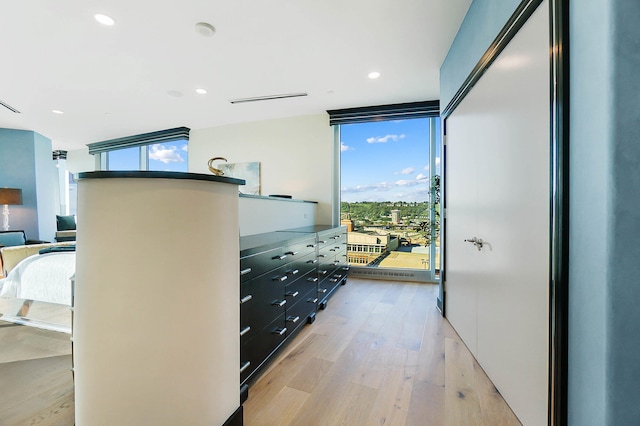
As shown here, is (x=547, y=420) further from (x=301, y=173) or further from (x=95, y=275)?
(x=301, y=173)

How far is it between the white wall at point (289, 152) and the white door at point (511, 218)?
2.54 meters

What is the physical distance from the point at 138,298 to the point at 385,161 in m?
3.93

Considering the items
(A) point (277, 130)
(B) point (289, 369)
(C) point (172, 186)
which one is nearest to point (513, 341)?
(B) point (289, 369)

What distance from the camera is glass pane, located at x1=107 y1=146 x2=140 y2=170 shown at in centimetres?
602

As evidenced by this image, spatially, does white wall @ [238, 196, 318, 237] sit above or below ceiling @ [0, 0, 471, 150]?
below

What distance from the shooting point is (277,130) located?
470 centimetres

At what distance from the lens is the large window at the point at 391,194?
4.05 metres

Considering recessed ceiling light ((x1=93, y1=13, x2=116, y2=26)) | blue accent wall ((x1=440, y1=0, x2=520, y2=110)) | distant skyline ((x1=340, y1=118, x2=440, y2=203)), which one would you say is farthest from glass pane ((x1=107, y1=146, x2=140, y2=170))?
blue accent wall ((x1=440, y1=0, x2=520, y2=110))

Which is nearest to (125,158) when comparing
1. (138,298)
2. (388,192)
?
(388,192)

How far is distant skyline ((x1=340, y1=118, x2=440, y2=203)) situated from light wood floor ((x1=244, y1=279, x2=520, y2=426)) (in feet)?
7.02

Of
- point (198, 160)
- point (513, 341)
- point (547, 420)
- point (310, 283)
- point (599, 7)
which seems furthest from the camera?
point (198, 160)

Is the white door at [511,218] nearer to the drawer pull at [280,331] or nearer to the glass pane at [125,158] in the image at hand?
the drawer pull at [280,331]

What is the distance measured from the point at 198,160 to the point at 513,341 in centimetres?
544

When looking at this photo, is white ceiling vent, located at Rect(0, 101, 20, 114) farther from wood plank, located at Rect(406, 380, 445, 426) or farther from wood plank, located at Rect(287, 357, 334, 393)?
wood plank, located at Rect(406, 380, 445, 426)
